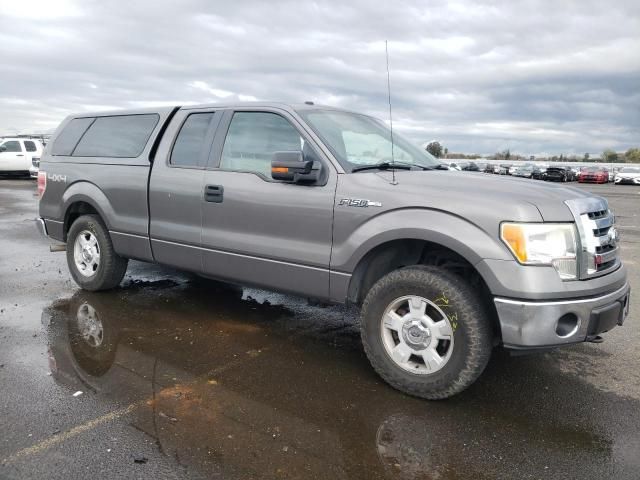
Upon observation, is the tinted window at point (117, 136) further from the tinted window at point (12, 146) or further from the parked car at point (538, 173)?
the parked car at point (538, 173)

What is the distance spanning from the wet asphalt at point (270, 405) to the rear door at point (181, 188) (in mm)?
684

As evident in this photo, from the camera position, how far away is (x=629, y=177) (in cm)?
3812

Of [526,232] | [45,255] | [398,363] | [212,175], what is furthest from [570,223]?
[45,255]

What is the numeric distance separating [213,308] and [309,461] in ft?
9.51

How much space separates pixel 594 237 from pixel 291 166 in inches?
80.8

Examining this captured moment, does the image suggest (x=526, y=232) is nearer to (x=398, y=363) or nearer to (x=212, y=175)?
(x=398, y=363)

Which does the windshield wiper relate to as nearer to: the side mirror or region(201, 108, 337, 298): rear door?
region(201, 108, 337, 298): rear door

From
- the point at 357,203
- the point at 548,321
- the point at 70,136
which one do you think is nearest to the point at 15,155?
the point at 70,136

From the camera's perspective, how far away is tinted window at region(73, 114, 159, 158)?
5.38m

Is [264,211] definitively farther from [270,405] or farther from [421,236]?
[270,405]


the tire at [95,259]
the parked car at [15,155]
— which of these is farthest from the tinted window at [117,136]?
the parked car at [15,155]


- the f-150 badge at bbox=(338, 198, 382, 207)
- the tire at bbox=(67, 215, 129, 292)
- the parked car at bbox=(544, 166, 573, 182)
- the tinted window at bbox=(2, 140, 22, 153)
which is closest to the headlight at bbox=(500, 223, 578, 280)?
the f-150 badge at bbox=(338, 198, 382, 207)

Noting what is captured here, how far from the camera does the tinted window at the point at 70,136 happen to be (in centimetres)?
605

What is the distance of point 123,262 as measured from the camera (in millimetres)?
5797
